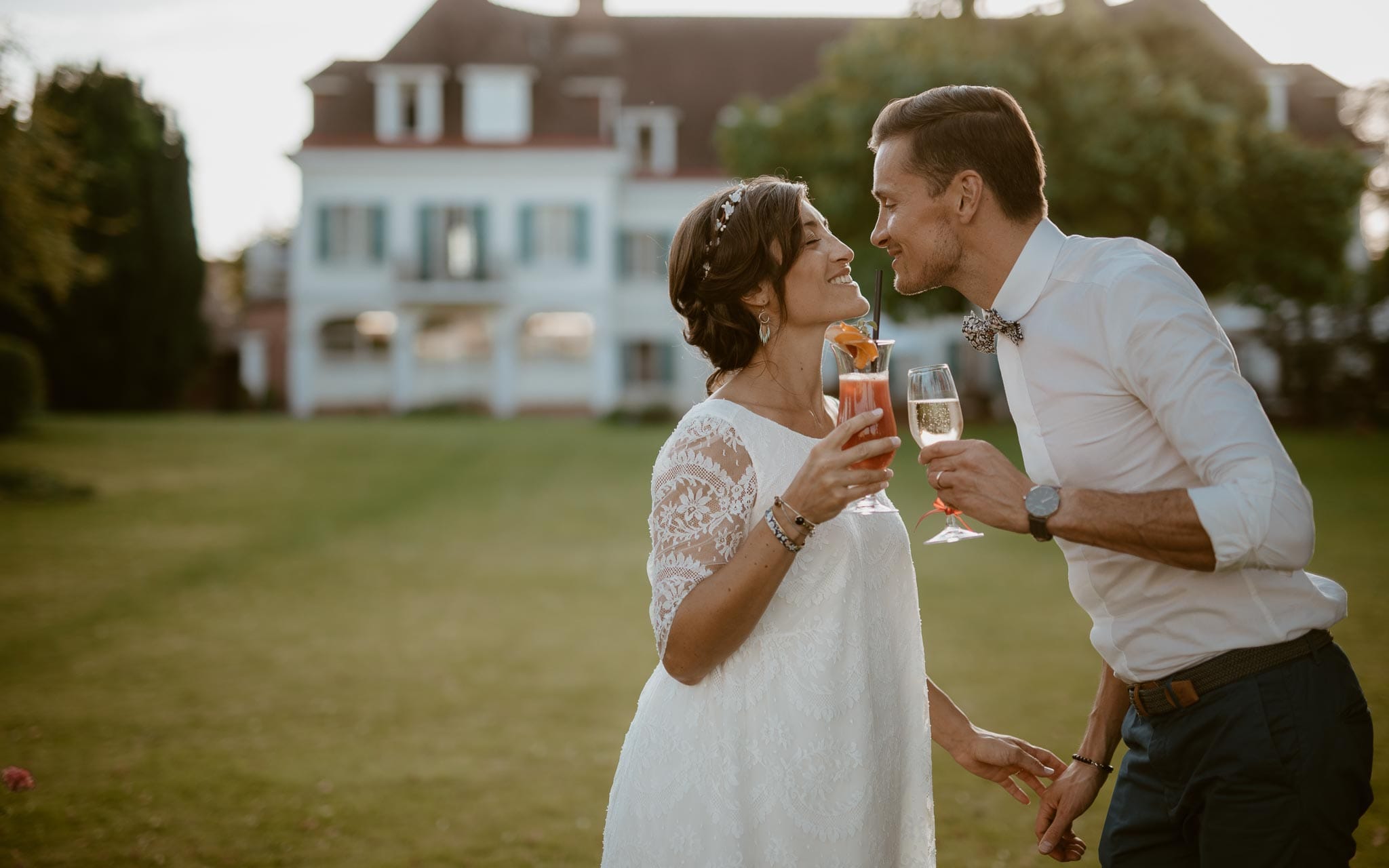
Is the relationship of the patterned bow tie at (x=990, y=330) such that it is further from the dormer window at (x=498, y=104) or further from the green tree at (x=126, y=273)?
the dormer window at (x=498, y=104)

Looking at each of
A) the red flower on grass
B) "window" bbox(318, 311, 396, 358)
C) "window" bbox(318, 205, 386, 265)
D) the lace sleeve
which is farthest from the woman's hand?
"window" bbox(318, 311, 396, 358)

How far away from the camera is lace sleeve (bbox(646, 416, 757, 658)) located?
250 cm

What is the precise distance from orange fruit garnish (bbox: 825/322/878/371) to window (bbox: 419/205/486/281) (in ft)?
101

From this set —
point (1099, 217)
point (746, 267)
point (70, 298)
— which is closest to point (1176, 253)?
point (1099, 217)

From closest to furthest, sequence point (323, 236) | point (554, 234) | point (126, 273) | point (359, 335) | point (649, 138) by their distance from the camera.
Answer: point (126, 273), point (323, 236), point (554, 234), point (359, 335), point (649, 138)

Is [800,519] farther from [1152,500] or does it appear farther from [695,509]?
[1152,500]

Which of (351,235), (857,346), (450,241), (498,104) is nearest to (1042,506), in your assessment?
(857,346)

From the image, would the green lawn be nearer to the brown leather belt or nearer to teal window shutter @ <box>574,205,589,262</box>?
the brown leather belt

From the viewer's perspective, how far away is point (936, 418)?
2658mm

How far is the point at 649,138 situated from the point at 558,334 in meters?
6.74

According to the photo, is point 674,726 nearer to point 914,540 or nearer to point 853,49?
point 914,540

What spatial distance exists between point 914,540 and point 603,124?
874 inches

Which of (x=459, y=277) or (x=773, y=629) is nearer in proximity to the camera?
(x=773, y=629)

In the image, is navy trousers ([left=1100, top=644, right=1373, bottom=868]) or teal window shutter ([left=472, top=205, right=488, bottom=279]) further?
teal window shutter ([left=472, top=205, right=488, bottom=279])
